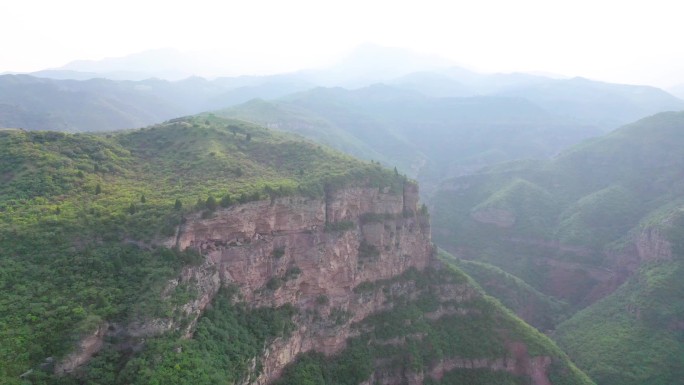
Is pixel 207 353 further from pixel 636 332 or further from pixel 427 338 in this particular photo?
pixel 636 332

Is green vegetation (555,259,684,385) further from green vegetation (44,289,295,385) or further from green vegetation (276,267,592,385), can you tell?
green vegetation (44,289,295,385)

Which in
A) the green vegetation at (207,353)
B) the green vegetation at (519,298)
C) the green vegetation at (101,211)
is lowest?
the green vegetation at (519,298)

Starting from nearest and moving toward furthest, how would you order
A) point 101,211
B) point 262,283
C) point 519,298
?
point 101,211, point 262,283, point 519,298

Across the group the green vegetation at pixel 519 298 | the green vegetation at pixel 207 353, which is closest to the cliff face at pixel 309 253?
the green vegetation at pixel 207 353

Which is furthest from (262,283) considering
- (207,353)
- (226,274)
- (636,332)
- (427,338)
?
(636,332)

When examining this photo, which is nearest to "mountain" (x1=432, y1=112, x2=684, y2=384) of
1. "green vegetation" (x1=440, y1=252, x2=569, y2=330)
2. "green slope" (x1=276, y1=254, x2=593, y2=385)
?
"green vegetation" (x1=440, y1=252, x2=569, y2=330)

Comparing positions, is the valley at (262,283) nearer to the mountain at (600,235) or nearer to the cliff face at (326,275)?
the cliff face at (326,275)
